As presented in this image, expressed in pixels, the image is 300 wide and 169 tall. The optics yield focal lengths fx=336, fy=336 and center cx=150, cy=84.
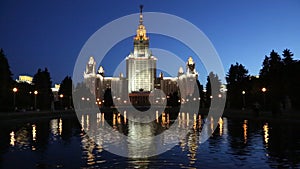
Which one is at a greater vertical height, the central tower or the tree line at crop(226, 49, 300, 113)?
the central tower

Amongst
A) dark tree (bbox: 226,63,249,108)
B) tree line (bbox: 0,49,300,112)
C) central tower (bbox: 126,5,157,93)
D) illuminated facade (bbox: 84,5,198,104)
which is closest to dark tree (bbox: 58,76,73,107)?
tree line (bbox: 0,49,300,112)

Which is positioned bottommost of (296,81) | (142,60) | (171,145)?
(171,145)

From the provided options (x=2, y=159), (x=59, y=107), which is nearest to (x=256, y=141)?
(x=2, y=159)

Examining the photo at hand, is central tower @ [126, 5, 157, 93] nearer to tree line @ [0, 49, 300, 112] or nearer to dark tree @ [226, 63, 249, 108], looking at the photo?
tree line @ [0, 49, 300, 112]

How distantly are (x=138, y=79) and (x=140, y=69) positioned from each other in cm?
634

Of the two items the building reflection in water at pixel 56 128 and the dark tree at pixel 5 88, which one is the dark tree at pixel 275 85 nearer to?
the building reflection in water at pixel 56 128

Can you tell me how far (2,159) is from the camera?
1309 centimetres

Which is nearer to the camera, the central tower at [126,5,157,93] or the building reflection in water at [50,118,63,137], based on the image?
the building reflection in water at [50,118,63,137]

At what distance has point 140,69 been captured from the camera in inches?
7013

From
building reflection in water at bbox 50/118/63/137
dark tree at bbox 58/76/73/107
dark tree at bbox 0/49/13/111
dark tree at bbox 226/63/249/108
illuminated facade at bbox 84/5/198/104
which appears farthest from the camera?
illuminated facade at bbox 84/5/198/104

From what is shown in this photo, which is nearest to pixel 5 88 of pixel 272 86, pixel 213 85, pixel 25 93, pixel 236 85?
pixel 25 93

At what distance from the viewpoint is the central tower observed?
572 feet

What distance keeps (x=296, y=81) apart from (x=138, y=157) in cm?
3610

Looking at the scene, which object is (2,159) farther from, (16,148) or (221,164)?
(221,164)
